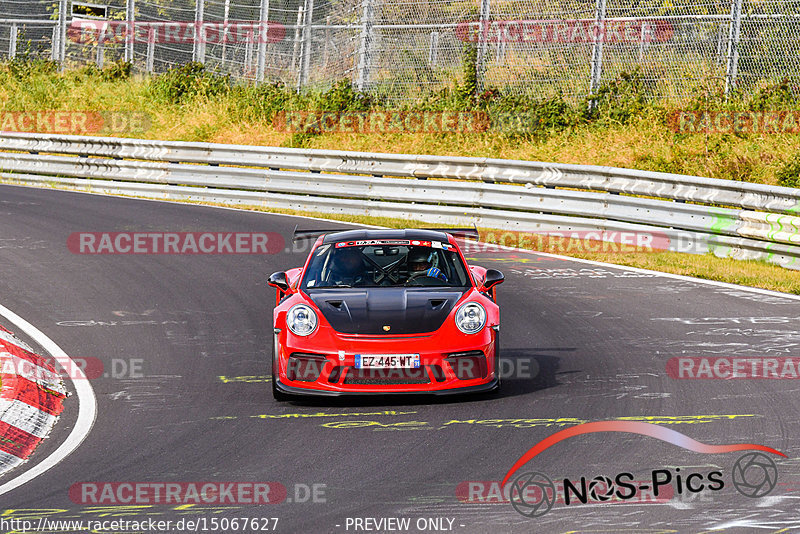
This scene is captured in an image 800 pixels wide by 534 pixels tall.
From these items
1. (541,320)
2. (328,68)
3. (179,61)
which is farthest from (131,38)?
(541,320)

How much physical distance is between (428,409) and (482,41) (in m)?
16.2

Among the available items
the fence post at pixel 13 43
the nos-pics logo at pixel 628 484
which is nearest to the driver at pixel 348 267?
the nos-pics logo at pixel 628 484

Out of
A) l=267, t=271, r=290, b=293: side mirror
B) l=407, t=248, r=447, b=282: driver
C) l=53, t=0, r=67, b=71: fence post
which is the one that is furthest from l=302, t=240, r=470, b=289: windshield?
l=53, t=0, r=67, b=71: fence post

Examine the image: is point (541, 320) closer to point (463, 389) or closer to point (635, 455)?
point (463, 389)

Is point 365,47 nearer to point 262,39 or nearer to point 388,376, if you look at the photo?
point 262,39

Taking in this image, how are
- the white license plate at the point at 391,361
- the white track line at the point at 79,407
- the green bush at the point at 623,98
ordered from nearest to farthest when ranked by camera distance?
the white track line at the point at 79,407 < the white license plate at the point at 391,361 < the green bush at the point at 623,98

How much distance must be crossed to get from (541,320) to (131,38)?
24.5 meters

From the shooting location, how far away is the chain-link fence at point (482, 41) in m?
20.2

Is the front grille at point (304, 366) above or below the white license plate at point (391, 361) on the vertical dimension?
below

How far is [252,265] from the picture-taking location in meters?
14.8

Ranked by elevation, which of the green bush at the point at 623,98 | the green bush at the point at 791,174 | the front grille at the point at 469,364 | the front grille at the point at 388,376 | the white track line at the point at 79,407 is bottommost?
the white track line at the point at 79,407

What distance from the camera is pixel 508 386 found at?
9.01 metres

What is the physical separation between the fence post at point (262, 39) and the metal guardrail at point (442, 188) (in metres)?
5.64

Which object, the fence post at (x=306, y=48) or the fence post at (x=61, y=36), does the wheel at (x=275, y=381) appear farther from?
the fence post at (x=61, y=36)
